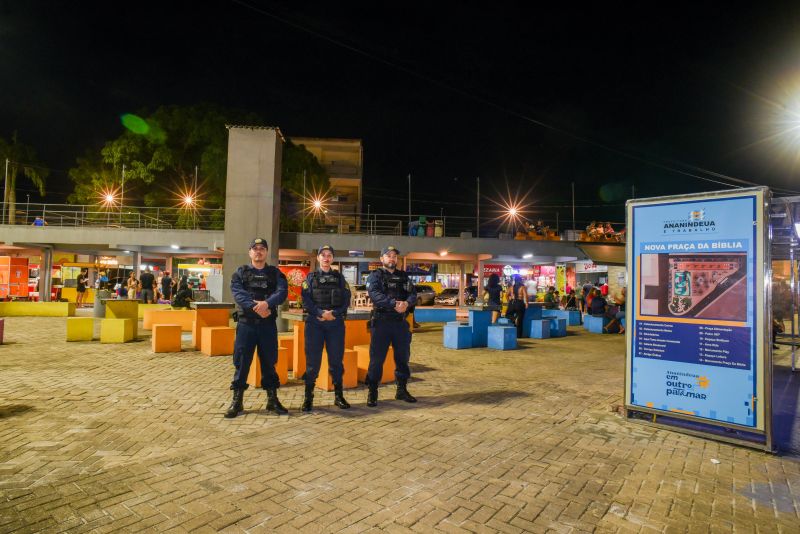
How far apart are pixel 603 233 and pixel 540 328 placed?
20.3m

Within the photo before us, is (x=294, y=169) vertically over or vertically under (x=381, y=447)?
over

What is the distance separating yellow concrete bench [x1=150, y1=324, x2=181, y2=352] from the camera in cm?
973

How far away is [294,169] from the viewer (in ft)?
101

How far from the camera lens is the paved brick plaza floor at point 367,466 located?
304 cm

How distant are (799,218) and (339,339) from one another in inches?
285

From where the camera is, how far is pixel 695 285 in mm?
4836

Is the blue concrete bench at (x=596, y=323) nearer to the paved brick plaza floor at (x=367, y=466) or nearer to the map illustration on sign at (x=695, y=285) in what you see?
the paved brick plaza floor at (x=367, y=466)

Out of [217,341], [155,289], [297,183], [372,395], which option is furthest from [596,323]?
[297,183]

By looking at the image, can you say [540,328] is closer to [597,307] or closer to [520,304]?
[520,304]

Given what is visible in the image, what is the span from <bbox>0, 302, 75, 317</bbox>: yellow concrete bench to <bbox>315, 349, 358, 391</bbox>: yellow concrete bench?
1618 cm

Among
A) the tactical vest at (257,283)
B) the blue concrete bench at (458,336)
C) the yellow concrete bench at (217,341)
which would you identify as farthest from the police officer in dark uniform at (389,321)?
the blue concrete bench at (458,336)

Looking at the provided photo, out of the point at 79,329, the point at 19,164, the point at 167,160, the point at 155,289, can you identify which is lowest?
the point at 79,329

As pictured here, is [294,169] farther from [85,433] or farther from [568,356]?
[85,433]

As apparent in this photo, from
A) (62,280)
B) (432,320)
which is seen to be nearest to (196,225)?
(62,280)
